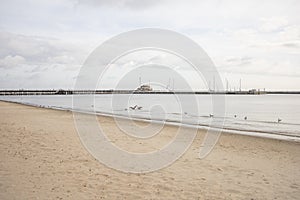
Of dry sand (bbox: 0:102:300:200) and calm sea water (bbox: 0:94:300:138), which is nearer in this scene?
dry sand (bbox: 0:102:300:200)

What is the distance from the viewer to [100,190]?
5488 millimetres

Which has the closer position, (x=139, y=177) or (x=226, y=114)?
(x=139, y=177)

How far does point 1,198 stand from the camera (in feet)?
15.7

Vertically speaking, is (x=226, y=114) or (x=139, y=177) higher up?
(x=139, y=177)

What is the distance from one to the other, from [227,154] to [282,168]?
201 centimetres

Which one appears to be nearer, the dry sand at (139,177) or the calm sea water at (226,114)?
the dry sand at (139,177)

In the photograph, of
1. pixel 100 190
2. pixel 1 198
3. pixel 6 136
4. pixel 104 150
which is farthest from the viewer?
pixel 6 136

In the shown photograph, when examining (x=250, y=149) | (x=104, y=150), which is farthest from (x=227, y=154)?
(x=104, y=150)

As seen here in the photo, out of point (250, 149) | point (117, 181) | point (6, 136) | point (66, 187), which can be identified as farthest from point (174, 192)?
point (6, 136)

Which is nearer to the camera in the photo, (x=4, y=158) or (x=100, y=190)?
(x=100, y=190)

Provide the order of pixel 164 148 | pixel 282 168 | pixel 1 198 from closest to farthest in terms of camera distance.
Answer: pixel 1 198 → pixel 282 168 → pixel 164 148

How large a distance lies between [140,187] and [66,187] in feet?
4.53

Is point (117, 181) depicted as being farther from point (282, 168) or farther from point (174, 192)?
point (282, 168)

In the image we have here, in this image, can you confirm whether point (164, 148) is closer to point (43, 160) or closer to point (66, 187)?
point (43, 160)
